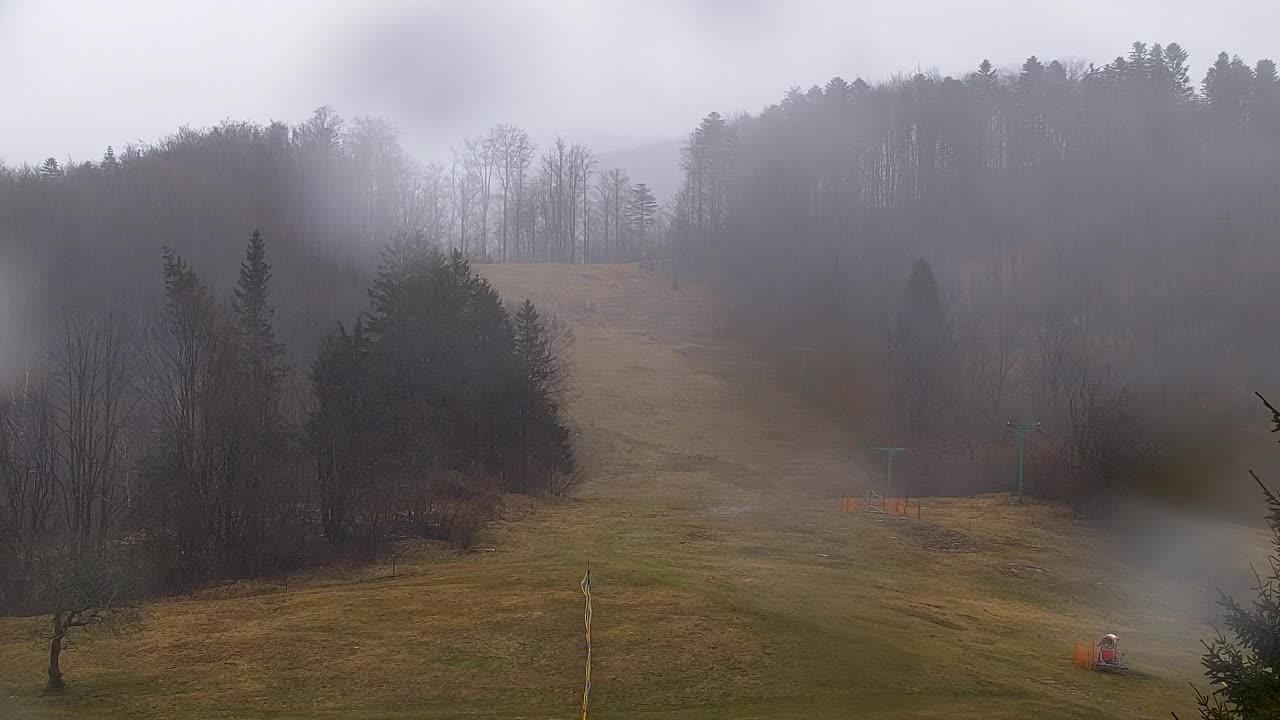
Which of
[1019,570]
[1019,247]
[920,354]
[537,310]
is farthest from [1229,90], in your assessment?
[1019,570]

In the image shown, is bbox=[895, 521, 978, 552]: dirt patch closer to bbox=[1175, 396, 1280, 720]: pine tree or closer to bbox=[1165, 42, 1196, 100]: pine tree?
bbox=[1175, 396, 1280, 720]: pine tree

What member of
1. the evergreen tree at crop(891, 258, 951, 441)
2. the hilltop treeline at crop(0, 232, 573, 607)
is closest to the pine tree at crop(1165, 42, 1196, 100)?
the evergreen tree at crop(891, 258, 951, 441)

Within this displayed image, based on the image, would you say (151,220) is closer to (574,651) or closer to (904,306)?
(904,306)

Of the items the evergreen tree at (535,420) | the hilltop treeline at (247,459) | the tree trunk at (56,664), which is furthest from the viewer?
the evergreen tree at (535,420)

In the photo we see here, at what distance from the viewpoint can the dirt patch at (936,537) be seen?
1146 inches

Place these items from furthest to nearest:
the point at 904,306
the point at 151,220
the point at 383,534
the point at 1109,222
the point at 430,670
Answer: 1. the point at 1109,222
2. the point at 151,220
3. the point at 904,306
4. the point at 383,534
5. the point at 430,670

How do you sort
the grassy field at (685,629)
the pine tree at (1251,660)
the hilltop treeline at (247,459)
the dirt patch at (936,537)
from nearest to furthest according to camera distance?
the pine tree at (1251,660), the grassy field at (685,629), the hilltop treeline at (247,459), the dirt patch at (936,537)

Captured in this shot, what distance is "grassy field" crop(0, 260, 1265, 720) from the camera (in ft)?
46.9

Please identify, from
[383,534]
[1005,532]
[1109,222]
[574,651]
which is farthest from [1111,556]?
[1109,222]

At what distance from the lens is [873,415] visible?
54.8 meters

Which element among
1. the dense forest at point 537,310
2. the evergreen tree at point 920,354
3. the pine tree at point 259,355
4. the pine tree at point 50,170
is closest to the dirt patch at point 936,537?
the dense forest at point 537,310

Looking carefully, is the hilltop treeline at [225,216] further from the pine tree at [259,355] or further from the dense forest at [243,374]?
the pine tree at [259,355]

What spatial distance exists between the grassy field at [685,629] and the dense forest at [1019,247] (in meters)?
12.7

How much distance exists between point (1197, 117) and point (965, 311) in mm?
35029
